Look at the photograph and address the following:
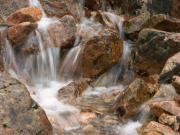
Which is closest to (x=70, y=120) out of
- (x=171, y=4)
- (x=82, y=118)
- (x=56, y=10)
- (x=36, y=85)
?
(x=82, y=118)

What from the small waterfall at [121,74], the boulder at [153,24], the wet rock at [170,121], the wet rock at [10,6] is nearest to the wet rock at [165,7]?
the boulder at [153,24]

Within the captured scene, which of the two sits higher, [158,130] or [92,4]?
[92,4]

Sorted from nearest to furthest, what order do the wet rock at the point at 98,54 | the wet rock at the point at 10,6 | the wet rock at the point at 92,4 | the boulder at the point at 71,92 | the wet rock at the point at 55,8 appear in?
the boulder at the point at 71,92 < the wet rock at the point at 98,54 < the wet rock at the point at 10,6 < the wet rock at the point at 55,8 < the wet rock at the point at 92,4

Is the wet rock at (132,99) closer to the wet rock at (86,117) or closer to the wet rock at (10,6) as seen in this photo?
the wet rock at (86,117)

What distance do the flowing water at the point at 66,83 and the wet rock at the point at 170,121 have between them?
0.73m

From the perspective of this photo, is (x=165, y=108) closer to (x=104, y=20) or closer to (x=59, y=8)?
(x=104, y=20)

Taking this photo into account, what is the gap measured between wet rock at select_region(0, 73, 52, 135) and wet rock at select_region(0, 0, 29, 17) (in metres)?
5.68

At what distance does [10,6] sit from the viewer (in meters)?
9.12

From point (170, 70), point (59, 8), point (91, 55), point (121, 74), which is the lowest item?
point (121, 74)

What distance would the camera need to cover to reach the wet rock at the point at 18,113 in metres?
3.38

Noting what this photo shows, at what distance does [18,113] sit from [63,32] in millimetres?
4580

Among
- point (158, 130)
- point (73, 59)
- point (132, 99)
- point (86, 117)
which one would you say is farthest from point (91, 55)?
point (158, 130)

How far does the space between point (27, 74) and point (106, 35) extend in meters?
2.89

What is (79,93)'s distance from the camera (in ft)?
22.4
